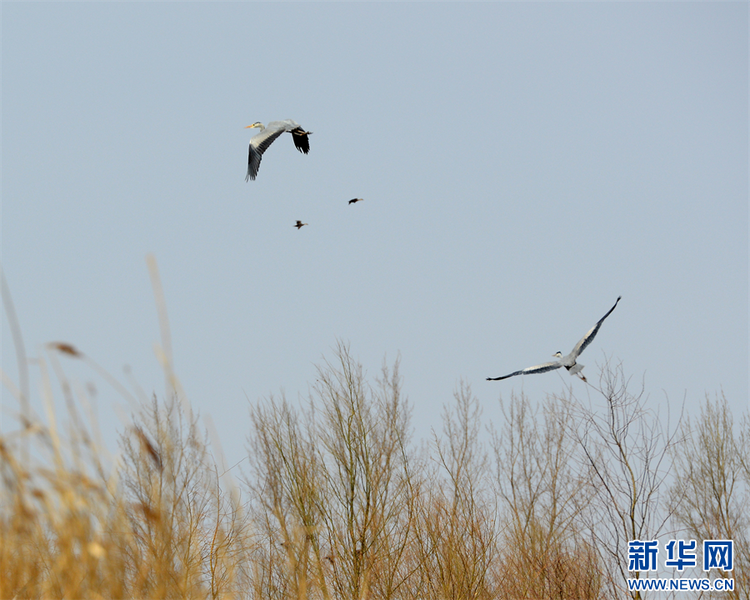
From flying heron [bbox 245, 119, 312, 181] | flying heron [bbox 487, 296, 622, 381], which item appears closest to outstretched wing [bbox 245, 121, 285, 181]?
flying heron [bbox 245, 119, 312, 181]

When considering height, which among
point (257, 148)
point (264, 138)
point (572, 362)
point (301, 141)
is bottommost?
point (572, 362)

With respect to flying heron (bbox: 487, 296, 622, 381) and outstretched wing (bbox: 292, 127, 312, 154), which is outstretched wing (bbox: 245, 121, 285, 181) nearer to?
outstretched wing (bbox: 292, 127, 312, 154)

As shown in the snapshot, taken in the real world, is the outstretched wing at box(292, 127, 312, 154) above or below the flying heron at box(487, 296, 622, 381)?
above

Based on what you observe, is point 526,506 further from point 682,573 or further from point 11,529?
point 11,529

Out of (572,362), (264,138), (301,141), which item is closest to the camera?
(572,362)

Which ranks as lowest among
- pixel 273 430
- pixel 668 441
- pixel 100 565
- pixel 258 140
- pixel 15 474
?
pixel 100 565

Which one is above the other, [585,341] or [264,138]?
[264,138]

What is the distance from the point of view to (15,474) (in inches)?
95.4

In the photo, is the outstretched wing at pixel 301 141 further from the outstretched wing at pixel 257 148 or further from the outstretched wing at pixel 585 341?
the outstretched wing at pixel 585 341

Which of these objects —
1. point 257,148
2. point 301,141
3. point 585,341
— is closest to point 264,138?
point 257,148

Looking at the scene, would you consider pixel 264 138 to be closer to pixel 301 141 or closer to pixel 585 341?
pixel 301 141

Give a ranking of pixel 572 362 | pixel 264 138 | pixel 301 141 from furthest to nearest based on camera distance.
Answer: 1. pixel 301 141
2. pixel 264 138
3. pixel 572 362

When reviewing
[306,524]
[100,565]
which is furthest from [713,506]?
[100,565]

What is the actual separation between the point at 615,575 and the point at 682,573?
5.19 feet
